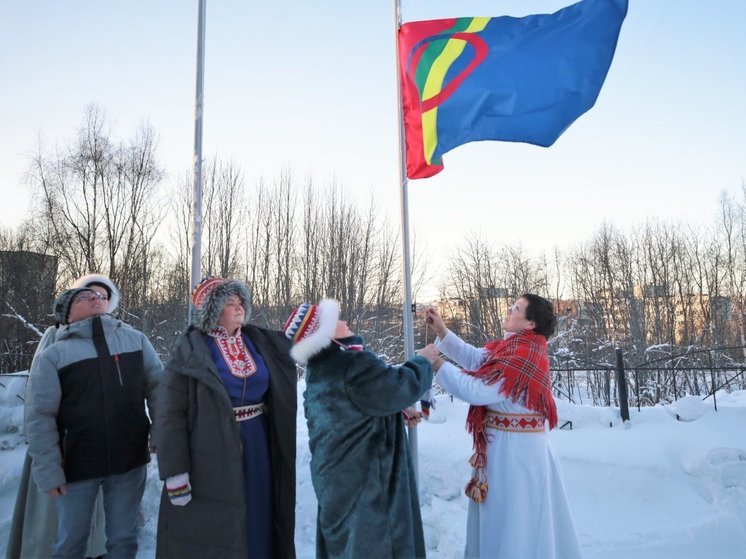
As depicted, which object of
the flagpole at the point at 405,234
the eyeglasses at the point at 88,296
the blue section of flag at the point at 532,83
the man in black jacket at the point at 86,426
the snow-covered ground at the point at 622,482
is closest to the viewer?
the man in black jacket at the point at 86,426

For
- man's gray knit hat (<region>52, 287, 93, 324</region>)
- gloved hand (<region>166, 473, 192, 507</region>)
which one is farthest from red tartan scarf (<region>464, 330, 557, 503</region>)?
man's gray knit hat (<region>52, 287, 93, 324</region>)

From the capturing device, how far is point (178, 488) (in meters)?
2.59

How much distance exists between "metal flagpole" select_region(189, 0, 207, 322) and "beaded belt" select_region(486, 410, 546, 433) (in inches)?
115

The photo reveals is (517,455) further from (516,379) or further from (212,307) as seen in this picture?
(212,307)

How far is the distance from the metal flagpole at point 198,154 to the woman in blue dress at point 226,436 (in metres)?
1.53

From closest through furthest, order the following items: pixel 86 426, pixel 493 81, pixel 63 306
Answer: pixel 86 426 < pixel 63 306 < pixel 493 81

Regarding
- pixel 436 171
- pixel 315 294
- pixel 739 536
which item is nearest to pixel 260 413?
pixel 436 171

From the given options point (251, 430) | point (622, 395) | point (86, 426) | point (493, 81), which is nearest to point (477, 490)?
point (251, 430)

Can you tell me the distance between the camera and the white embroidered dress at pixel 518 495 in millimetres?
2957

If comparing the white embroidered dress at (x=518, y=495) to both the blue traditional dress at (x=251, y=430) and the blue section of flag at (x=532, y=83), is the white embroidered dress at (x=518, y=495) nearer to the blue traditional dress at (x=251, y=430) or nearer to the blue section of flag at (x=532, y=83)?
the blue traditional dress at (x=251, y=430)

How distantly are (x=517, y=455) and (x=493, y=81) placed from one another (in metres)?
2.83

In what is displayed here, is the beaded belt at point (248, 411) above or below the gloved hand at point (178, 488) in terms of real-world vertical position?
above

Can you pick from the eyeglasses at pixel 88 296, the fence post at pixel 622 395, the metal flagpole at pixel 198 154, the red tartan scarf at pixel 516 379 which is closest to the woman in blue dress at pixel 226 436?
the eyeglasses at pixel 88 296

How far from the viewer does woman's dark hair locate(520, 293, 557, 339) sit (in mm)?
3238
